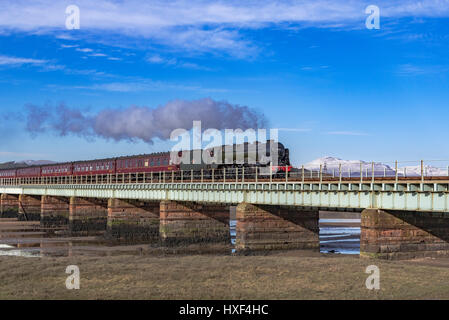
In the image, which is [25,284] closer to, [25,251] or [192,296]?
[192,296]

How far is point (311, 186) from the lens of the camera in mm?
33344

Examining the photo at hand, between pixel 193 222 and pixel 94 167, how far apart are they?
87.9 feet

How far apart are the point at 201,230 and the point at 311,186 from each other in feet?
43.4

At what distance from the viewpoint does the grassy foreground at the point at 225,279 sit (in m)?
20.1

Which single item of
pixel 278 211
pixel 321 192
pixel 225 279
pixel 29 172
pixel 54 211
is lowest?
pixel 225 279

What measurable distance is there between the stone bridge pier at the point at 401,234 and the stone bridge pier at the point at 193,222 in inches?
653

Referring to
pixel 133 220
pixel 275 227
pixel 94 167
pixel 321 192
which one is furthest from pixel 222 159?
pixel 94 167

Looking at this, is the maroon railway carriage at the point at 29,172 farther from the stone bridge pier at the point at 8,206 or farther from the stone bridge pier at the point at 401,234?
the stone bridge pier at the point at 401,234

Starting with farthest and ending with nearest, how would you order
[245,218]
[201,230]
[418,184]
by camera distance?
[201,230] < [245,218] < [418,184]

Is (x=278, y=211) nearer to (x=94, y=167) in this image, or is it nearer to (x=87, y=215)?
(x=87, y=215)

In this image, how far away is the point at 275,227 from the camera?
3738 cm

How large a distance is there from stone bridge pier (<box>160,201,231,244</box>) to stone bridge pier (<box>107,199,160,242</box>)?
7.57 m

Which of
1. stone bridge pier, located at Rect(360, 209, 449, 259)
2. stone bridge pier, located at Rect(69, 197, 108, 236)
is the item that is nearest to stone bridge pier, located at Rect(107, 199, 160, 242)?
stone bridge pier, located at Rect(69, 197, 108, 236)

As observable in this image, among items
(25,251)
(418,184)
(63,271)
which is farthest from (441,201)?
(25,251)
